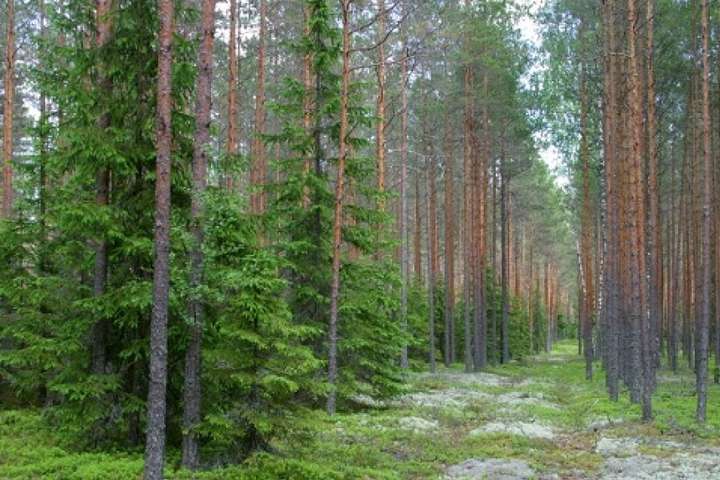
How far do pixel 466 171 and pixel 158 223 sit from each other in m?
24.9

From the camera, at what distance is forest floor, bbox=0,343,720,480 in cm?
1025

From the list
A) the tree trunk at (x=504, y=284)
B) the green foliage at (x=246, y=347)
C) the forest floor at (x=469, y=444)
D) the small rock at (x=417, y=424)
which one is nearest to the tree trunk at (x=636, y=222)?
the forest floor at (x=469, y=444)

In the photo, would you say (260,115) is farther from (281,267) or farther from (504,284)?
(504,284)

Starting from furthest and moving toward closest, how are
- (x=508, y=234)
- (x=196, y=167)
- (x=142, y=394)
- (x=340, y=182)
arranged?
1. (x=508, y=234)
2. (x=340, y=182)
3. (x=142, y=394)
4. (x=196, y=167)

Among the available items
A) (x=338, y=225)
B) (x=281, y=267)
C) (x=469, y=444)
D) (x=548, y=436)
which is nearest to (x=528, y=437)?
(x=548, y=436)

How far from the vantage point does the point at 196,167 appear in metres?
10.6

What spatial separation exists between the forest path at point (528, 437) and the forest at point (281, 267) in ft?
0.37

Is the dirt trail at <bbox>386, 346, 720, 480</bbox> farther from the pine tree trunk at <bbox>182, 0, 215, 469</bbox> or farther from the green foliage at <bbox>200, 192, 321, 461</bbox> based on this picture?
the pine tree trunk at <bbox>182, 0, 215, 469</bbox>

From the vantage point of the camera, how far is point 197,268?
10.6 meters

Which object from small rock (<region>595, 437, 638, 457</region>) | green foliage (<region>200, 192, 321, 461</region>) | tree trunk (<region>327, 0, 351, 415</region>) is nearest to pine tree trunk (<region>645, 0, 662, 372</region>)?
tree trunk (<region>327, 0, 351, 415</region>)

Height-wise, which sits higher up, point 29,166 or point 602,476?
point 29,166

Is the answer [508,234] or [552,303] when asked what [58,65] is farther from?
[552,303]

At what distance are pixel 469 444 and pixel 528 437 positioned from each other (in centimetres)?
164

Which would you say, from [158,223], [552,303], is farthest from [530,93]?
[552,303]
